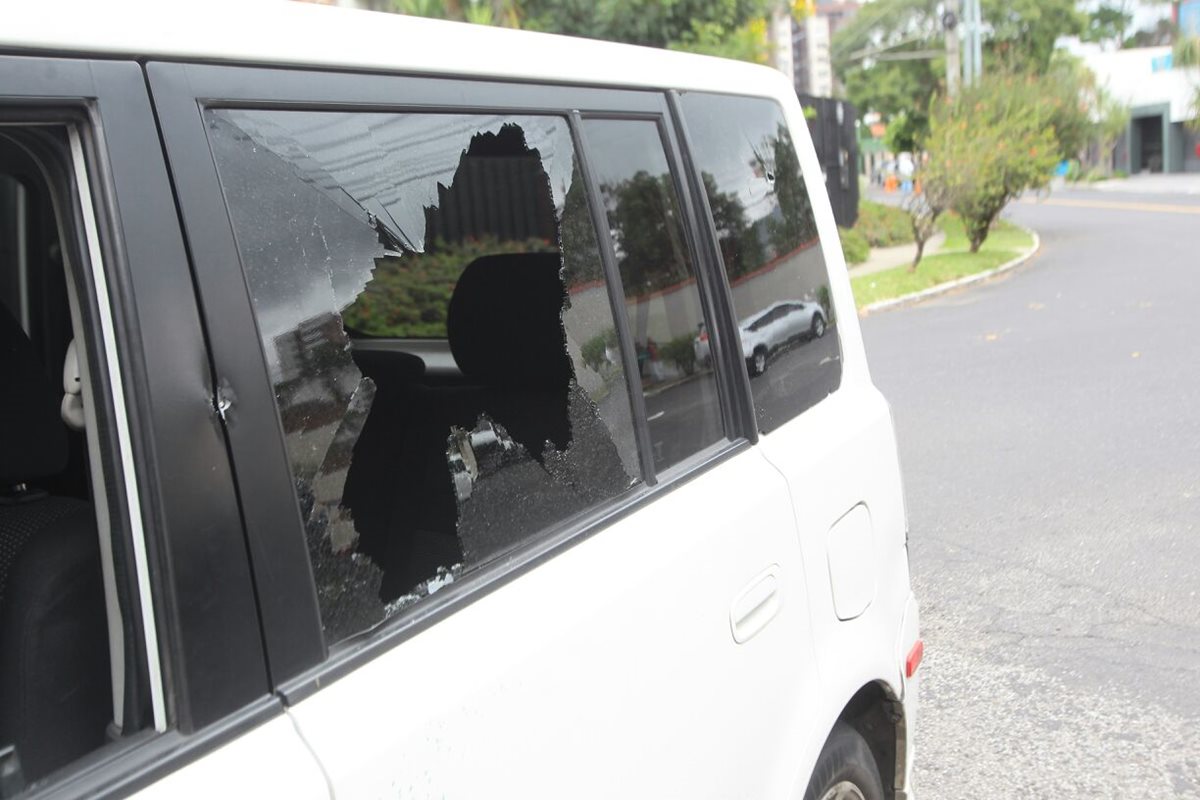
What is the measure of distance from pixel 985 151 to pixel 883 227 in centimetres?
519

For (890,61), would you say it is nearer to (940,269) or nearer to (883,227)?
(883,227)

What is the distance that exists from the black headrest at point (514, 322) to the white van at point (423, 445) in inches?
0.4

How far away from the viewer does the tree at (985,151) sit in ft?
62.0

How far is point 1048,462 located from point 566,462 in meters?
5.53

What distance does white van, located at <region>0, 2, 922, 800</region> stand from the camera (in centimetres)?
118

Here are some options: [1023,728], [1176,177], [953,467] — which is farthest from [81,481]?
[1176,177]

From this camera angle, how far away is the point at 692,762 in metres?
1.75

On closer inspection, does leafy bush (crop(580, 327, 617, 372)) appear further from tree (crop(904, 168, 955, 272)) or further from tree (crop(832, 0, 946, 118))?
tree (crop(832, 0, 946, 118))

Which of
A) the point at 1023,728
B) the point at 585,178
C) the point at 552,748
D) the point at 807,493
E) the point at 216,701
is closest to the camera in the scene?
the point at 216,701

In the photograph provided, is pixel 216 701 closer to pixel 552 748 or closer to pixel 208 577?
pixel 208 577

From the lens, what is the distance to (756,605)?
1.95 meters

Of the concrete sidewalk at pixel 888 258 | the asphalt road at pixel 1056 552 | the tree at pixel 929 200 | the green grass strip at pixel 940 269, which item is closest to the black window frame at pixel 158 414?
the asphalt road at pixel 1056 552

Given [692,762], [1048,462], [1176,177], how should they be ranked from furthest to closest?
[1176,177], [1048,462], [692,762]

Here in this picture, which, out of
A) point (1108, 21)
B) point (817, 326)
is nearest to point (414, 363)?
point (817, 326)
